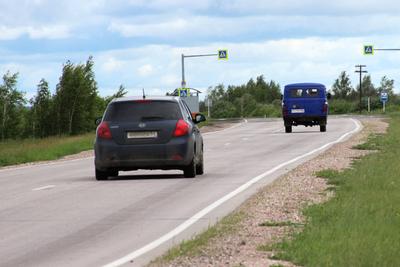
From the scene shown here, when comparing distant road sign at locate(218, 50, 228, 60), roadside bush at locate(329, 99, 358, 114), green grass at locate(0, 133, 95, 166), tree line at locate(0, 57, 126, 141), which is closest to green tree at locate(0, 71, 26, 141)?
tree line at locate(0, 57, 126, 141)

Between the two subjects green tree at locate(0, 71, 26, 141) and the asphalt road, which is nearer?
the asphalt road

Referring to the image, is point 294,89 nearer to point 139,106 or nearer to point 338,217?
point 139,106

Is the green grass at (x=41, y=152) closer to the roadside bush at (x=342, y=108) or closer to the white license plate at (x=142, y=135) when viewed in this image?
the white license plate at (x=142, y=135)

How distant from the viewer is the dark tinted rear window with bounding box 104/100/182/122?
819 inches

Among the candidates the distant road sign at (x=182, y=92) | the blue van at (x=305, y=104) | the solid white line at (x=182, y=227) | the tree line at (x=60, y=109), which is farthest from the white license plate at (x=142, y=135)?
the tree line at (x=60, y=109)

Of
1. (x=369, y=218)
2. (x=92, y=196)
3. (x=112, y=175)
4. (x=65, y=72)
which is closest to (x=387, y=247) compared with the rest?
(x=369, y=218)

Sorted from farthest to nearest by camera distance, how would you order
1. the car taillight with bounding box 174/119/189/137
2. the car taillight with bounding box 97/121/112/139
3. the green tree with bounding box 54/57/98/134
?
1. the green tree with bounding box 54/57/98/134
2. the car taillight with bounding box 97/121/112/139
3. the car taillight with bounding box 174/119/189/137

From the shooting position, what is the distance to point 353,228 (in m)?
11.4

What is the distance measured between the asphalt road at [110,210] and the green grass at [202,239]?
0.64 feet

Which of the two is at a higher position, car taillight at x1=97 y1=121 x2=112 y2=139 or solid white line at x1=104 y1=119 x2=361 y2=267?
car taillight at x1=97 y1=121 x2=112 y2=139

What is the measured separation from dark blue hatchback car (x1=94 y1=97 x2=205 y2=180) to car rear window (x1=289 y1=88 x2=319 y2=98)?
3072cm

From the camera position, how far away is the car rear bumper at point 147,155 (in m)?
20.4

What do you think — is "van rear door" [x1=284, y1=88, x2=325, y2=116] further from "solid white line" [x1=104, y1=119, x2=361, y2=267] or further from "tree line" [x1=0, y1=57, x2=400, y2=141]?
"tree line" [x1=0, y1=57, x2=400, y2=141]

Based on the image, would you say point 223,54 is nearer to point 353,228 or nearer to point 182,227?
point 182,227
